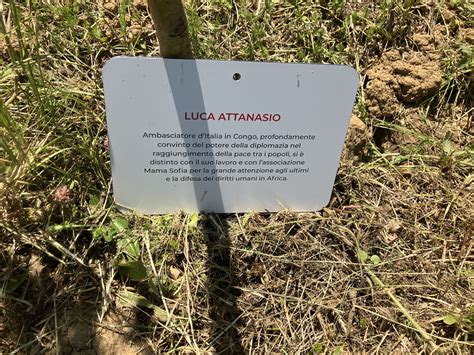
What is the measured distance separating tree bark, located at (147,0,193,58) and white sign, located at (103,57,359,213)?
0.03 m

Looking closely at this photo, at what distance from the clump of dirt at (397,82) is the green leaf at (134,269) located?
944 millimetres

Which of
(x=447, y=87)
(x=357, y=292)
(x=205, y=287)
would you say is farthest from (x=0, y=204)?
(x=447, y=87)

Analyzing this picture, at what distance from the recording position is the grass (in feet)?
3.99

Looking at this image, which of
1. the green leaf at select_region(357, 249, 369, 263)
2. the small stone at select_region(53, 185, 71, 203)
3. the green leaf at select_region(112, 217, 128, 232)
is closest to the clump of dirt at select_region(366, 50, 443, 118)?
the green leaf at select_region(357, 249, 369, 263)

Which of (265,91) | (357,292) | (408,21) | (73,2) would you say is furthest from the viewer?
(408,21)

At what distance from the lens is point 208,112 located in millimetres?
1181

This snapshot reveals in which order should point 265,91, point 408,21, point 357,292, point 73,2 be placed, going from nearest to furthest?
point 265,91 < point 357,292 < point 73,2 < point 408,21

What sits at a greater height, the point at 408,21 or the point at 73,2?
the point at 73,2

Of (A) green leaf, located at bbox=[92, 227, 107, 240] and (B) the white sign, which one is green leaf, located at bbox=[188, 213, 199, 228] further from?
(A) green leaf, located at bbox=[92, 227, 107, 240]

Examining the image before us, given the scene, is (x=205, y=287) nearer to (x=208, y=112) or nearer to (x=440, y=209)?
(x=208, y=112)

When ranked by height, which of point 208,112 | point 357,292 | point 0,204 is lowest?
point 357,292

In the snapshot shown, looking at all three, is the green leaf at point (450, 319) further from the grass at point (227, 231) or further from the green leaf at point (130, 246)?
the green leaf at point (130, 246)

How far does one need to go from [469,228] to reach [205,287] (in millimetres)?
830

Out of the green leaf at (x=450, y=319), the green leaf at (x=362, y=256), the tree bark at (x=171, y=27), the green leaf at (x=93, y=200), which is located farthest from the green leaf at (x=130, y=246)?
the green leaf at (x=450, y=319)
